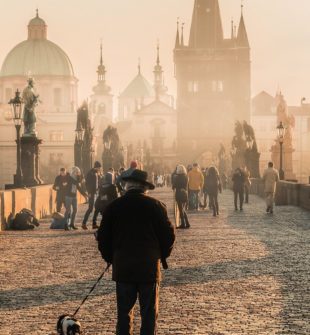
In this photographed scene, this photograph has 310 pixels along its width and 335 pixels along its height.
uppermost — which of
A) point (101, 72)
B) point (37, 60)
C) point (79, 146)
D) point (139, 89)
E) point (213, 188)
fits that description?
point (101, 72)

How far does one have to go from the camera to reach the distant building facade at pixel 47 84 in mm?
111312

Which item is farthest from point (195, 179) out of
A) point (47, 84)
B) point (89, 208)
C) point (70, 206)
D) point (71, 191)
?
point (47, 84)

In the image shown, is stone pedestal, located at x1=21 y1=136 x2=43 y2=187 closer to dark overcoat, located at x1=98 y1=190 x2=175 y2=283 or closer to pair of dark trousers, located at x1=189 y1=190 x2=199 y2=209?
pair of dark trousers, located at x1=189 y1=190 x2=199 y2=209

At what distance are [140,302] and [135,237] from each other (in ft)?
1.68

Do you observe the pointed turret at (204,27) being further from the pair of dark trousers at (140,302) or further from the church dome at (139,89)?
the pair of dark trousers at (140,302)

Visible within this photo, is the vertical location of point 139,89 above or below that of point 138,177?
above

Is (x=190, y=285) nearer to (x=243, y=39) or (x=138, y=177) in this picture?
(x=138, y=177)

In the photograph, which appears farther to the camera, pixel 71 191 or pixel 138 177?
pixel 71 191

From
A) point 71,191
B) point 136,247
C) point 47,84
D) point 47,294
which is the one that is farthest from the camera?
point 47,84

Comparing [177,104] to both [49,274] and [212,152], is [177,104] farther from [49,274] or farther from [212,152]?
[49,274]

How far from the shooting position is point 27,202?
24078mm

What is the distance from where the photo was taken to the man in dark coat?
662 cm

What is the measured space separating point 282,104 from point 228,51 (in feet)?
208

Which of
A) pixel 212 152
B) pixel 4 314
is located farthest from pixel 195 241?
pixel 212 152
